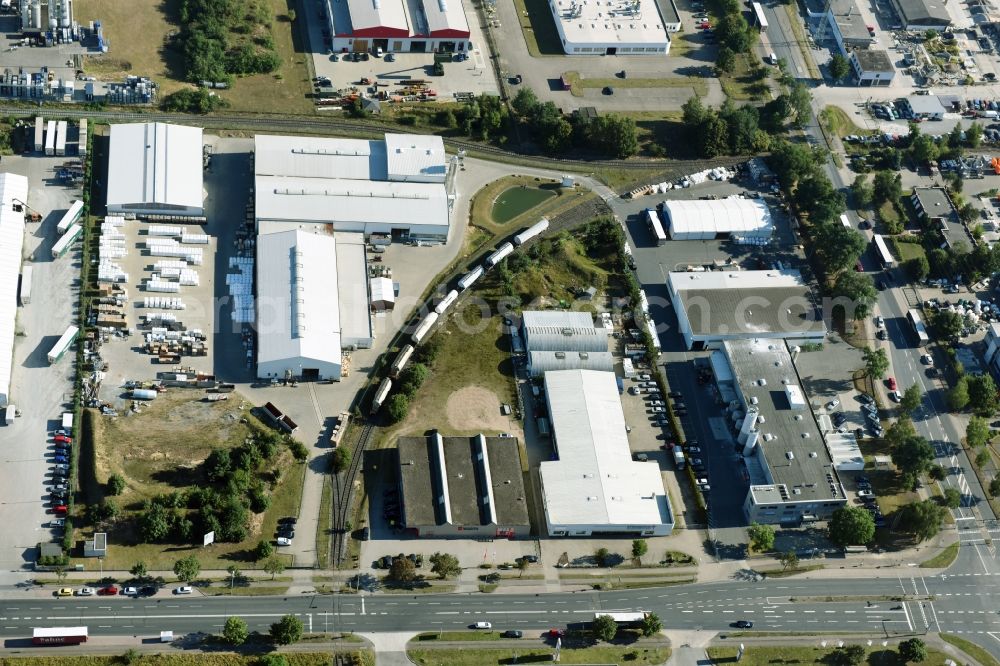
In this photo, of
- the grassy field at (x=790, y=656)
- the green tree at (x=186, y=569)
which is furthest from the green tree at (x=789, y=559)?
the green tree at (x=186, y=569)

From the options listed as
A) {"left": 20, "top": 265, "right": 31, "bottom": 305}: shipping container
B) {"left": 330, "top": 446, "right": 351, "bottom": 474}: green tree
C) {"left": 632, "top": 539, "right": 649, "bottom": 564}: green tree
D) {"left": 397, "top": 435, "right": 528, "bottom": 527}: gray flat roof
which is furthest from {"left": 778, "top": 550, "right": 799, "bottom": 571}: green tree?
{"left": 20, "top": 265, "right": 31, "bottom": 305}: shipping container

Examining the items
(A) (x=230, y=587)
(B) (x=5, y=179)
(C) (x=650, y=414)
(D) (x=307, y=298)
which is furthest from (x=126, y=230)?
(C) (x=650, y=414)

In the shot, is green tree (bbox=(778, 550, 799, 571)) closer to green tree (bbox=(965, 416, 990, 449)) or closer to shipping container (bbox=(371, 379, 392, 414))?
green tree (bbox=(965, 416, 990, 449))

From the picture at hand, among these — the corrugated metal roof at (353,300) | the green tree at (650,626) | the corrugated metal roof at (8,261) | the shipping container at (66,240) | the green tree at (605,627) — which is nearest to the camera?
the green tree at (605,627)

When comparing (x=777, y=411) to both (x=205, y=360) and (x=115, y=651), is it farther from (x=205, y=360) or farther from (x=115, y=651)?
(x=115, y=651)

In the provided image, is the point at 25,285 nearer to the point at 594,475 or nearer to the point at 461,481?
the point at 461,481

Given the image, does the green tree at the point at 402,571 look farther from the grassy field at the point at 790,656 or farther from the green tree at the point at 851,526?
the green tree at the point at 851,526
